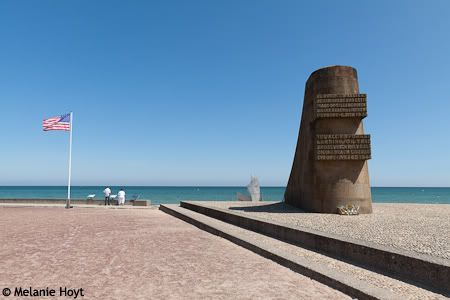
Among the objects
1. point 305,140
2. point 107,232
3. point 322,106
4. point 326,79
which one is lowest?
point 107,232

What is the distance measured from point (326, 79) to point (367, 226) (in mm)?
7999

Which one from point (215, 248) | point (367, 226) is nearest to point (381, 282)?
point (215, 248)

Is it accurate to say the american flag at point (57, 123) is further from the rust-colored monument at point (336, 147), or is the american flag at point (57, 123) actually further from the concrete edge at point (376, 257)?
the concrete edge at point (376, 257)

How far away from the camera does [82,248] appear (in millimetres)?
8906

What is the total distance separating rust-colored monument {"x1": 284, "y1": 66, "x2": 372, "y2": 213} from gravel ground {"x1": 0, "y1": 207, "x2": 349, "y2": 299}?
23.3ft

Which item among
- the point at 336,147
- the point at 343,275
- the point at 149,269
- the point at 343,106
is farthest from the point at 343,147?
the point at 149,269

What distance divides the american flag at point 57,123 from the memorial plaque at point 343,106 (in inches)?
725

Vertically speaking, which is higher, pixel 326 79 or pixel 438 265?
pixel 326 79

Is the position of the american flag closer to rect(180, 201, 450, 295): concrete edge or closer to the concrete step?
rect(180, 201, 450, 295): concrete edge

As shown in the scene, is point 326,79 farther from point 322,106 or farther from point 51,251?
point 51,251

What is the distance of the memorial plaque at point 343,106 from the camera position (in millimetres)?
15703

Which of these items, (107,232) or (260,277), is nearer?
(260,277)

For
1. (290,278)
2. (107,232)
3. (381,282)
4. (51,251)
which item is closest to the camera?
(381,282)

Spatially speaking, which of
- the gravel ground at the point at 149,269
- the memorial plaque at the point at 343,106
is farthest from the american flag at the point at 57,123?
the memorial plaque at the point at 343,106
